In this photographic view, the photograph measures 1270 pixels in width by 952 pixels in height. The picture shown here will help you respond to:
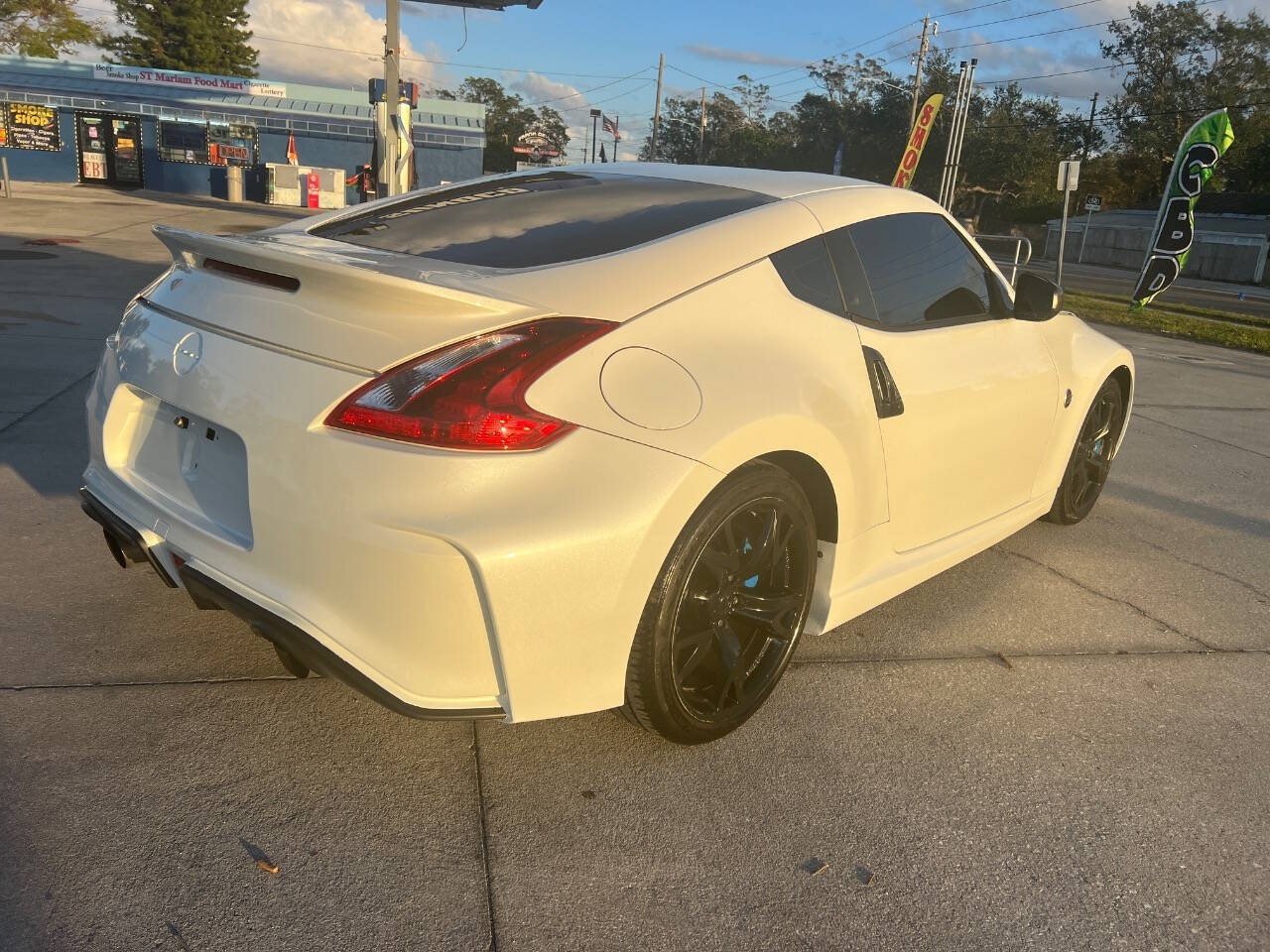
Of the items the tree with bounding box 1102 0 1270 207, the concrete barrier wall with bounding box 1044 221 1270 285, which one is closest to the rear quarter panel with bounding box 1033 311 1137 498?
the concrete barrier wall with bounding box 1044 221 1270 285

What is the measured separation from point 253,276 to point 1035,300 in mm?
2754

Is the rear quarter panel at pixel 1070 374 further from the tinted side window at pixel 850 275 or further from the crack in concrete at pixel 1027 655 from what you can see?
the tinted side window at pixel 850 275

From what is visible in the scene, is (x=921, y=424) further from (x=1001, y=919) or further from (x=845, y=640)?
(x=1001, y=919)

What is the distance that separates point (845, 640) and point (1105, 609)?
4.05 ft

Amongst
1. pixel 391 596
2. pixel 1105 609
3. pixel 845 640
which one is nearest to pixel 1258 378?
pixel 1105 609

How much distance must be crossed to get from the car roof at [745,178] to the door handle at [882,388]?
59 centimetres

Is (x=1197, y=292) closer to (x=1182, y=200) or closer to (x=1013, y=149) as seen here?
(x=1182, y=200)

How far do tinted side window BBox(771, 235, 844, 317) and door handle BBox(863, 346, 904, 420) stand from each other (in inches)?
6.6

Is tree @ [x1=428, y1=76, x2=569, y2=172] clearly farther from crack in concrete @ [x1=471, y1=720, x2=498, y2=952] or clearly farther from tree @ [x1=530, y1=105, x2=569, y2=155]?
crack in concrete @ [x1=471, y1=720, x2=498, y2=952]

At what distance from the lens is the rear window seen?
286cm

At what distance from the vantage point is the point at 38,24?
42.7 m

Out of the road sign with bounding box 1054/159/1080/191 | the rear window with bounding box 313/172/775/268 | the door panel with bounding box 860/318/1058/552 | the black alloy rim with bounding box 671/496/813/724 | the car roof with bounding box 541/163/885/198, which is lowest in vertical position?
the black alloy rim with bounding box 671/496/813/724

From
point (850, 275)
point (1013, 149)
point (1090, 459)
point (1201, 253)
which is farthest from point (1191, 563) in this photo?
point (1013, 149)

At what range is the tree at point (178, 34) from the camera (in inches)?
2557
